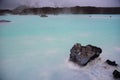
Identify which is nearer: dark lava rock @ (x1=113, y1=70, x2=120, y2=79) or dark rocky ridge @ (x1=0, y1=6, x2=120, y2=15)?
dark lava rock @ (x1=113, y1=70, x2=120, y2=79)

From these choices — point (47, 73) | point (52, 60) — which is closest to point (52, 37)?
point (52, 60)

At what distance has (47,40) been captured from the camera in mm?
1704

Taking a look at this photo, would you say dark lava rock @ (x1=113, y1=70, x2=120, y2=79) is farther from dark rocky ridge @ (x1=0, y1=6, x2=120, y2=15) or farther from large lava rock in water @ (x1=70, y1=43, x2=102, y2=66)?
dark rocky ridge @ (x1=0, y1=6, x2=120, y2=15)

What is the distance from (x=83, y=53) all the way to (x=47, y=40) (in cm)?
37

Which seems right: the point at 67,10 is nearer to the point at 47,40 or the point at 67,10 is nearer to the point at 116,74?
the point at 47,40

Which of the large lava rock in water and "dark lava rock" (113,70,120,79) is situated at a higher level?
the large lava rock in water

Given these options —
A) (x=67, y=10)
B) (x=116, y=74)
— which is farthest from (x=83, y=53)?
(x=67, y=10)

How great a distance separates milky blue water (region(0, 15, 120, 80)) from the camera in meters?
A: 1.66

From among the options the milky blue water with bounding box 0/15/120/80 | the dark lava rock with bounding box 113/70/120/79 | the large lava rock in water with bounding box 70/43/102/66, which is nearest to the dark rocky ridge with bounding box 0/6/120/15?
the milky blue water with bounding box 0/15/120/80

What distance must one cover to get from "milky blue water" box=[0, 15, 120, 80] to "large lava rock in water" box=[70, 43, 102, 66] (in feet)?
0.14

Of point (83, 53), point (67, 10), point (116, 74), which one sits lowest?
Answer: point (116, 74)

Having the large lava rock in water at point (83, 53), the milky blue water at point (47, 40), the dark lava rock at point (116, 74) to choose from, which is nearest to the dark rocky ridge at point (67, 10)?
the milky blue water at point (47, 40)

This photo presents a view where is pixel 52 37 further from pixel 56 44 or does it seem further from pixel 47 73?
pixel 47 73

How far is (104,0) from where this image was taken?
1705mm
